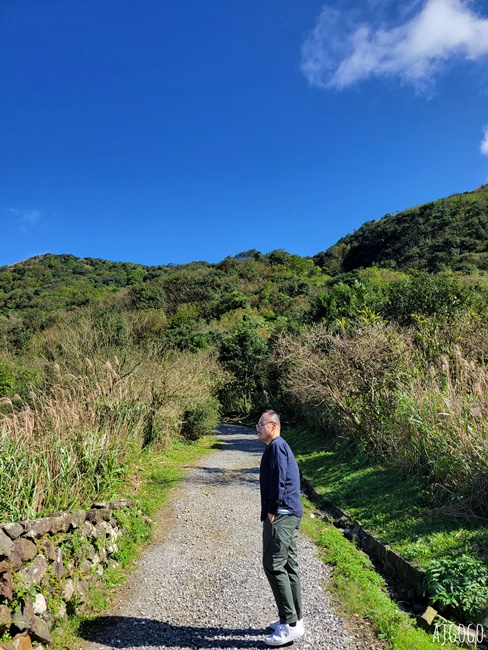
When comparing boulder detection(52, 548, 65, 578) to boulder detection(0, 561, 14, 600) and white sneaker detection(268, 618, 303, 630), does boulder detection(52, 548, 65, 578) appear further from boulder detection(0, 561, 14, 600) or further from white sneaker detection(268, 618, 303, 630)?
white sneaker detection(268, 618, 303, 630)

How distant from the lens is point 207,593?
4770 mm

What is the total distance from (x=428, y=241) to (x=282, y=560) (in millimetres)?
47744

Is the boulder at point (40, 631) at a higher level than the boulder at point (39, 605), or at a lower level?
lower

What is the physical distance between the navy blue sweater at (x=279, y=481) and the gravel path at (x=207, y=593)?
119 centimetres

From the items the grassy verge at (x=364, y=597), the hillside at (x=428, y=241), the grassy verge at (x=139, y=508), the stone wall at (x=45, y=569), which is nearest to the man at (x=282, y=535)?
the grassy verge at (x=364, y=597)

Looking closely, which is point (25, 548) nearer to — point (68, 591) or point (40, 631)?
point (40, 631)

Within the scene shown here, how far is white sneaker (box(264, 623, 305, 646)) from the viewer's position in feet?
12.0

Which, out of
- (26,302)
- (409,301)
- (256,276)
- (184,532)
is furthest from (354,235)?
(184,532)

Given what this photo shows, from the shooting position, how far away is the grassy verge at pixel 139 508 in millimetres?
4137

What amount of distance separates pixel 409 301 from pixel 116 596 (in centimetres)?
1429

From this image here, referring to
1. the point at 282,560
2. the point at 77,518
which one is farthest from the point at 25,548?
the point at 282,560

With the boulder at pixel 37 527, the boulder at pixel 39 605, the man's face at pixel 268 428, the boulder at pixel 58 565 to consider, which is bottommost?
the boulder at pixel 39 605

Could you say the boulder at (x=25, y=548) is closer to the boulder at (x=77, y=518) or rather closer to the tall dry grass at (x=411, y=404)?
the boulder at (x=77, y=518)

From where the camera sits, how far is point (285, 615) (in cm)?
368
